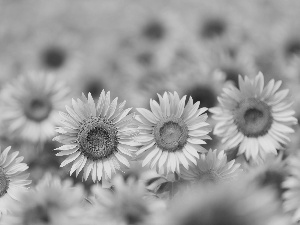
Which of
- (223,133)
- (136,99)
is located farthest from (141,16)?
(223,133)

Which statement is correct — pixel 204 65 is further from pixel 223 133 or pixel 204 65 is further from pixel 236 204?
pixel 236 204

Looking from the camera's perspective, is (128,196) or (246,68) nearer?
(128,196)

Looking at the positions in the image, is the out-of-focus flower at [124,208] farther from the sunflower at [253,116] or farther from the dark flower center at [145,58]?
the dark flower center at [145,58]

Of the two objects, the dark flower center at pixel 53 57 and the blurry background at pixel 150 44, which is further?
the dark flower center at pixel 53 57

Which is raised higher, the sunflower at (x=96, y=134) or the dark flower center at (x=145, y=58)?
the dark flower center at (x=145, y=58)

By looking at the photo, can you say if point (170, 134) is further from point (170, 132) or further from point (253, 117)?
point (253, 117)

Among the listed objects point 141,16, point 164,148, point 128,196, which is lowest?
point 128,196

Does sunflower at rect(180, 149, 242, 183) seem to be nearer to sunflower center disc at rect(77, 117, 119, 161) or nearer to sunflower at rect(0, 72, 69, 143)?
sunflower center disc at rect(77, 117, 119, 161)

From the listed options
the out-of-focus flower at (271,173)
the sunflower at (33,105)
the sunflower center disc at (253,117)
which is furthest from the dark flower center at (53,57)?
the out-of-focus flower at (271,173)
